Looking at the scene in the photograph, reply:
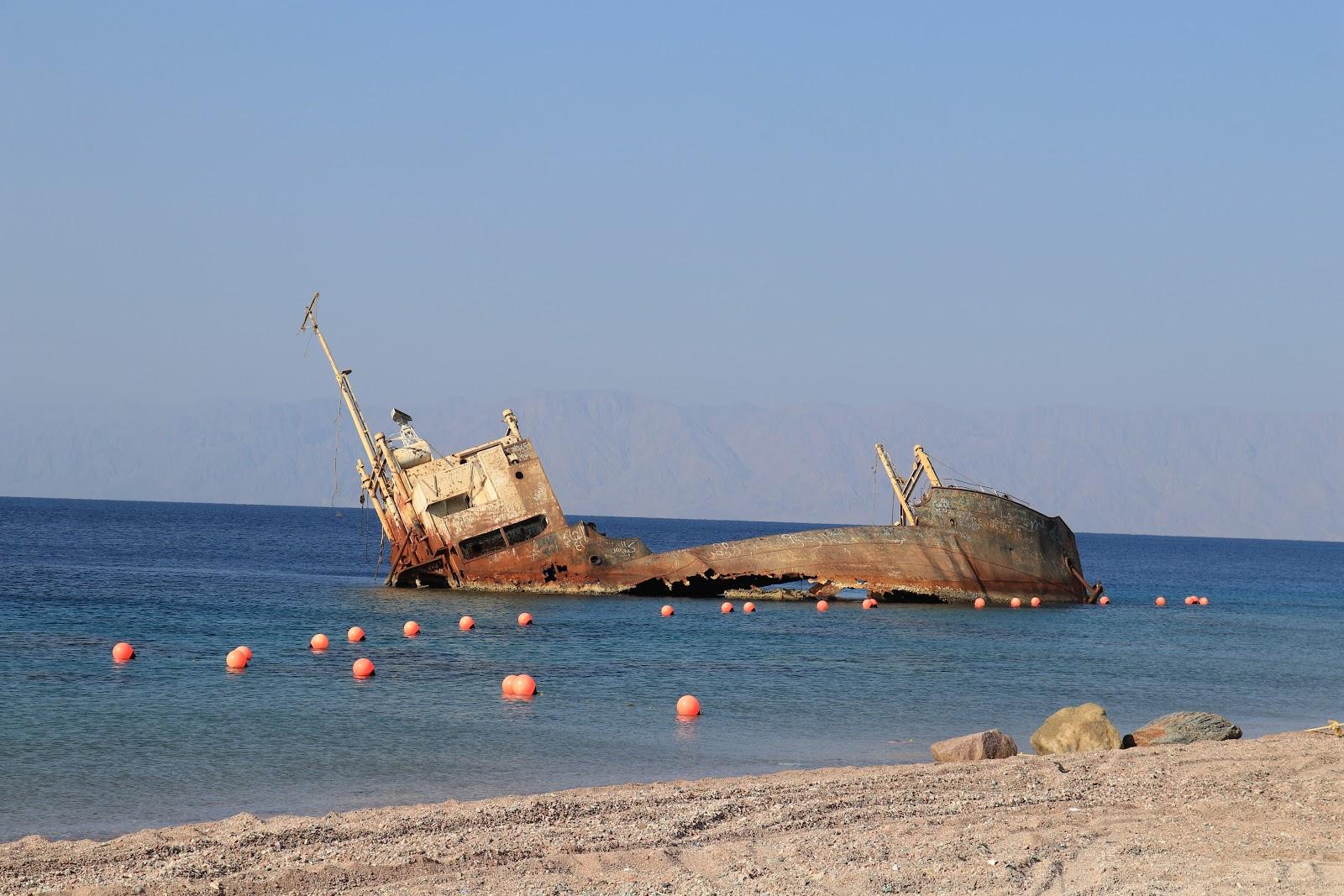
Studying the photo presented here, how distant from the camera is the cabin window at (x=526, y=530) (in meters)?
37.2

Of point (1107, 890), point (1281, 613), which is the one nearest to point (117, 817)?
point (1107, 890)

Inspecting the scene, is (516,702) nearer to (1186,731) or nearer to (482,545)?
(1186,731)

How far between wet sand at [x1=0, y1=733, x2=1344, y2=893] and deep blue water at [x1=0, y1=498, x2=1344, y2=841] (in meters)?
1.61

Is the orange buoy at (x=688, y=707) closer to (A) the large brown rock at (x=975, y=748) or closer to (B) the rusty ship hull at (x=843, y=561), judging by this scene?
(A) the large brown rock at (x=975, y=748)

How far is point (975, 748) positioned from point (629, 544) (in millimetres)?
25434

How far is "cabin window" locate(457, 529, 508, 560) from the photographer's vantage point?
37031 mm

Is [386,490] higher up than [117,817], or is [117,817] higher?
[386,490]

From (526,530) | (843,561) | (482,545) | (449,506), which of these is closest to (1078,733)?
(843,561)

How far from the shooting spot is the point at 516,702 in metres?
19.3

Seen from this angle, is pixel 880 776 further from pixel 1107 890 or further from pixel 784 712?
pixel 784 712

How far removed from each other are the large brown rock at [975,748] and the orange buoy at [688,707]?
443 cm

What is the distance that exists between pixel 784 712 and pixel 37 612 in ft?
72.5

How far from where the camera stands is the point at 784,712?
18953 mm

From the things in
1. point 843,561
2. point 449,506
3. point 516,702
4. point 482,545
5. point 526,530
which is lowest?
point 516,702
